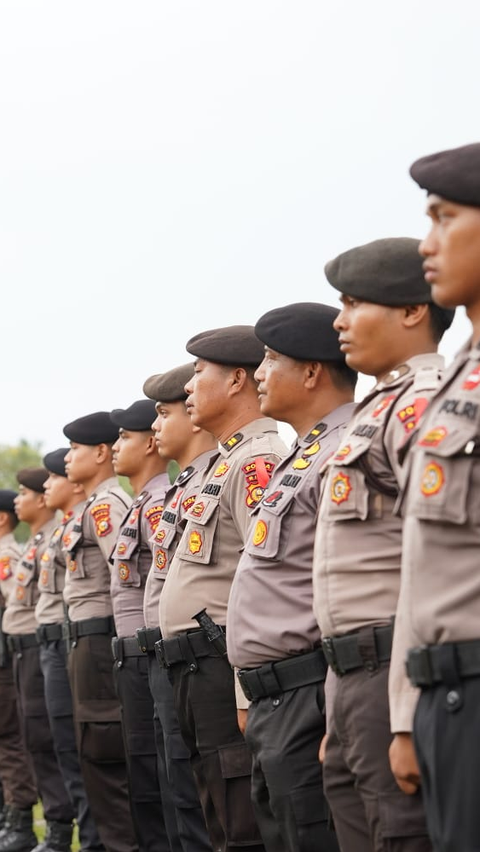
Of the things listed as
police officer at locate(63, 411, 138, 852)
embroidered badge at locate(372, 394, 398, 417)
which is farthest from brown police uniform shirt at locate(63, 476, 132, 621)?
embroidered badge at locate(372, 394, 398, 417)

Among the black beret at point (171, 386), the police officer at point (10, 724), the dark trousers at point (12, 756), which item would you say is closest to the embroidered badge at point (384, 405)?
the black beret at point (171, 386)

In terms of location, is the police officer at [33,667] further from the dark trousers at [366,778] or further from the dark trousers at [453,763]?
the dark trousers at [453,763]

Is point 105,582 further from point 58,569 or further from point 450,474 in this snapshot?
point 450,474

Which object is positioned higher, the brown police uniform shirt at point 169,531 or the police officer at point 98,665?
the brown police uniform shirt at point 169,531

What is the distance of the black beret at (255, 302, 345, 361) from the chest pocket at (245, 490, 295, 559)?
63 cm

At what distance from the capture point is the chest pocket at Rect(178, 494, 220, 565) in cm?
548

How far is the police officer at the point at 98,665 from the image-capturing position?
302 inches

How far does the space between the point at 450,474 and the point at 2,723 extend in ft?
27.3

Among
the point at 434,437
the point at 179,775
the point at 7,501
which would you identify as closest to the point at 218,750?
the point at 179,775

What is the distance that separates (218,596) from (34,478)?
5139 mm

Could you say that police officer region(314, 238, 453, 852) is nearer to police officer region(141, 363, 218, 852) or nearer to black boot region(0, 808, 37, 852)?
police officer region(141, 363, 218, 852)

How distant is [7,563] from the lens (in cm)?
1106

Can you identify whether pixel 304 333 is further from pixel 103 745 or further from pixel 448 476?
pixel 103 745

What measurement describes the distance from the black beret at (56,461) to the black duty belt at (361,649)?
575 centimetres
